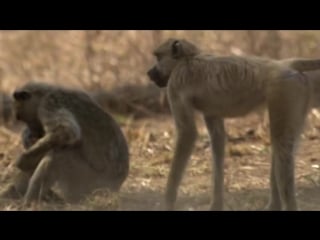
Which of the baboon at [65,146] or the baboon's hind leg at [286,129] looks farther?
the baboon at [65,146]

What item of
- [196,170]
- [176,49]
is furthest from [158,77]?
[196,170]

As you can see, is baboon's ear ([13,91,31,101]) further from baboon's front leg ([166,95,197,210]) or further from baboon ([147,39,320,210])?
baboon's front leg ([166,95,197,210])

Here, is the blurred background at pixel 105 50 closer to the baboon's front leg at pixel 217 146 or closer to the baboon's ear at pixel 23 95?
the baboon's front leg at pixel 217 146

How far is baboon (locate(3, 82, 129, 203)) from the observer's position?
8.27 meters

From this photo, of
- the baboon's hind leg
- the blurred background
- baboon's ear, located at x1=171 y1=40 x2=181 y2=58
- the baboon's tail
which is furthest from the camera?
the blurred background

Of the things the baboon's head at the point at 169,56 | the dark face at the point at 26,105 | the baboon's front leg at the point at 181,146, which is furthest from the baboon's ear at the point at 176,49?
the dark face at the point at 26,105

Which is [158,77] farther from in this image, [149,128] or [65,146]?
[149,128]

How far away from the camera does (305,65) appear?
310 inches

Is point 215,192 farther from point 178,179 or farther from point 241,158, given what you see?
point 241,158

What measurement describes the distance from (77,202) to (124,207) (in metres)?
0.52

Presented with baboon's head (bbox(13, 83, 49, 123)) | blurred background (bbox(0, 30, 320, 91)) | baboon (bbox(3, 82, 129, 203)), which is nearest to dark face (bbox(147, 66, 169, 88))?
baboon (bbox(3, 82, 129, 203))

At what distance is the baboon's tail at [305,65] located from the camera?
308 inches

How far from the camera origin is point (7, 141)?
12.0 m
